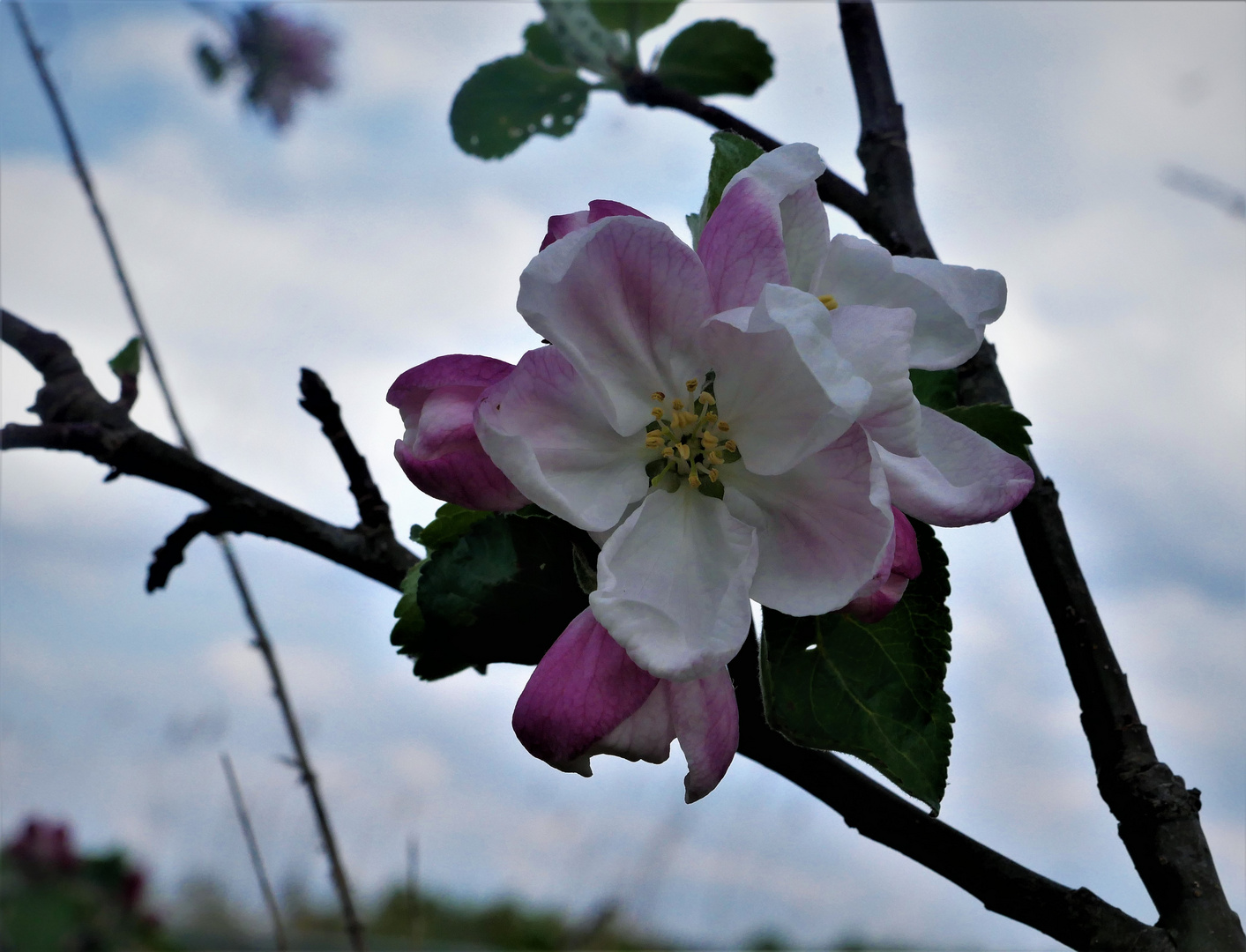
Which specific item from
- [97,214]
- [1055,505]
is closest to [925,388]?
[1055,505]

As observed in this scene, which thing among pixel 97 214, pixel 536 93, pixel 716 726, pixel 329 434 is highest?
pixel 536 93

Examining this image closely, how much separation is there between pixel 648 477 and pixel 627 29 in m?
0.44

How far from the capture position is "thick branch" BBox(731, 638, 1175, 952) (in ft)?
1.35

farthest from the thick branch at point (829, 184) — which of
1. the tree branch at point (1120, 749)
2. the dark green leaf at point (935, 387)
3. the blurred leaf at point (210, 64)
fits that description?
the blurred leaf at point (210, 64)

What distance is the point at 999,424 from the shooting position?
402 mm

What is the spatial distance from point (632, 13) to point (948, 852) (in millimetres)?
532

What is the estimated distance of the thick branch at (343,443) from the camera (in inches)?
18.5

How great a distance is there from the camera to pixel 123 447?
1.50ft

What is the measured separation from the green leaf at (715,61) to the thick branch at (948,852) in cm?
45

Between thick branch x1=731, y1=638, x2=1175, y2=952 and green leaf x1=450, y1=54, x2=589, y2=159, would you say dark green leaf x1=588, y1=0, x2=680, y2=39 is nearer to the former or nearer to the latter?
green leaf x1=450, y1=54, x2=589, y2=159

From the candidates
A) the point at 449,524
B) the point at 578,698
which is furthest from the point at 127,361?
the point at 578,698

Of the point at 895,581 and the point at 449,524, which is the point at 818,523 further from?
the point at 449,524

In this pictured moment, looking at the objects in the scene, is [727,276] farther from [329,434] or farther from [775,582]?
[329,434]

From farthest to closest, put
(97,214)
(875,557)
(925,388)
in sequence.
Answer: (97,214)
(925,388)
(875,557)
